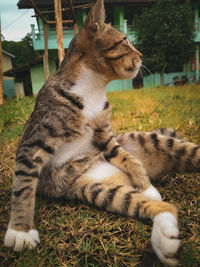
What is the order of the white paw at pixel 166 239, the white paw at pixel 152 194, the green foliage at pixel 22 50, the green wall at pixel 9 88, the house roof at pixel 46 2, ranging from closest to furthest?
the white paw at pixel 166 239
the white paw at pixel 152 194
the house roof at pixel 46 2
the green foliage at pixel 22 50
the green wall at pixel 9 88

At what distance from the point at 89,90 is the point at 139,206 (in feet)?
2.08

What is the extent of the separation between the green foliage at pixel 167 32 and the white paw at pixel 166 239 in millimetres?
4563

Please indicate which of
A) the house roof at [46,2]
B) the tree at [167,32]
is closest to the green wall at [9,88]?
the house roof at [46,2]

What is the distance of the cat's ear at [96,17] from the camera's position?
0.99 metres

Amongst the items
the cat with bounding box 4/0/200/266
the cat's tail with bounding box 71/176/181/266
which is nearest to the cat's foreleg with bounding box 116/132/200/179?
the cat with bounding box 4/0/200/266

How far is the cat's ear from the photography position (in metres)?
0.99

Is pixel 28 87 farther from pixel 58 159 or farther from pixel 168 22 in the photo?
pixel 58 159

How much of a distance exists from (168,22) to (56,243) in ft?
19.0

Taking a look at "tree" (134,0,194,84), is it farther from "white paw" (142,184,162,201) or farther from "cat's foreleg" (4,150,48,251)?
"cat's foreleg" (4,150,48,251)

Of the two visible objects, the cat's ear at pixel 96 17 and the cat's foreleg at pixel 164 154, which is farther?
the cat's foreleg at pixel 164 154

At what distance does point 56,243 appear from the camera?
2.45 feet

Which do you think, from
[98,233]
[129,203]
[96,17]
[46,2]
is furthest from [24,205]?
[46,2]

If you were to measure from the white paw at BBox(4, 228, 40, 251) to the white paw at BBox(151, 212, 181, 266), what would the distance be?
450mm

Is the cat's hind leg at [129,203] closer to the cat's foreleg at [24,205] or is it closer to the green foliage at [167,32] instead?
the cat's foreleg at [24,205]
